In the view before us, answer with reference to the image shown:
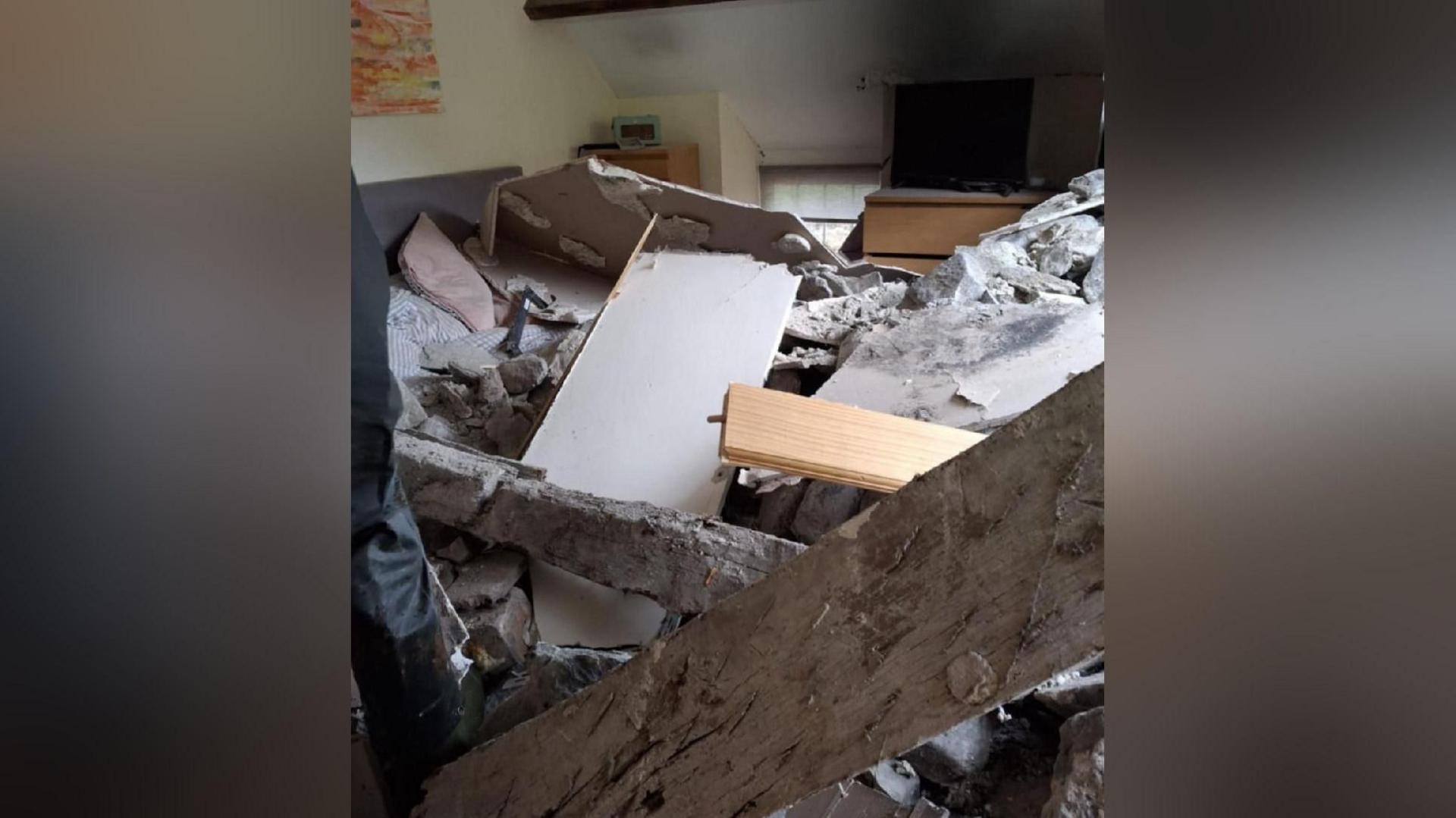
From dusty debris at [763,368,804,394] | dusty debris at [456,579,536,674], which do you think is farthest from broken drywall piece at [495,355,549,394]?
dusty debris at [456,579,536,674]

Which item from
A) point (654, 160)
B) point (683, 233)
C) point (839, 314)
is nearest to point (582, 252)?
point (683, 233)

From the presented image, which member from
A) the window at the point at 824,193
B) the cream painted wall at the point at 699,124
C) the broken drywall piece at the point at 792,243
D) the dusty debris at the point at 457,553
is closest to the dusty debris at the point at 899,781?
the dusty debris at the point at 457,553

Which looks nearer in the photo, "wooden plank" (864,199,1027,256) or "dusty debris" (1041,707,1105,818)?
"dusty debris" (1041,707,1105,818)

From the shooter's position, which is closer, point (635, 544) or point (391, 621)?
point (391, 621)

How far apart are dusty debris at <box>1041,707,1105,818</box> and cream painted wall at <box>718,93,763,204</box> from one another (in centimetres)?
532

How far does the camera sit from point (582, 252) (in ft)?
14.0

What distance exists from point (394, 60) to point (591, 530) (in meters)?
3.32

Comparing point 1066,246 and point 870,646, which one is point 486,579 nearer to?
point 870,646

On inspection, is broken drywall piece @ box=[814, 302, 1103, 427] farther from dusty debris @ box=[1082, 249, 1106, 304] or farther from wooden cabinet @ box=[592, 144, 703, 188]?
wooden cabinet @ box=[592, 144, 703, 188]

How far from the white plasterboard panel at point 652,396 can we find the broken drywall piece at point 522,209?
1053 mm

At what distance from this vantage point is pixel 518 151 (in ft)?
17.4

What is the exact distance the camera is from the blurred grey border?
17cm
